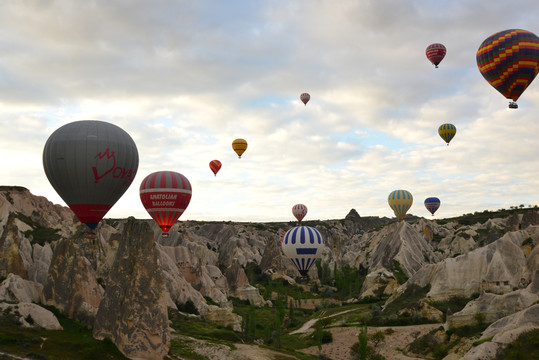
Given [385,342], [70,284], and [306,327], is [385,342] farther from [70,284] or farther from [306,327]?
[70,284]

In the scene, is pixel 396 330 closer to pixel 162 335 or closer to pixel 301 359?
pixel 301 359

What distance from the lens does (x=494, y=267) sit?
60938 millimetres

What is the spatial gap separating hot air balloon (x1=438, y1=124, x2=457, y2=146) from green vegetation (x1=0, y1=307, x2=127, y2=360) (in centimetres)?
7136

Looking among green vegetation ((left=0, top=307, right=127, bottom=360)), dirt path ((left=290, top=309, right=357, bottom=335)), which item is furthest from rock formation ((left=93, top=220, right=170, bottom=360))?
dirt path ((left=290, top=309, right=357, bottom=335))

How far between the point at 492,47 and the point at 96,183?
155 ft

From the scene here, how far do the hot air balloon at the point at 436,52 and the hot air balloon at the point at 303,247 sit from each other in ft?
121

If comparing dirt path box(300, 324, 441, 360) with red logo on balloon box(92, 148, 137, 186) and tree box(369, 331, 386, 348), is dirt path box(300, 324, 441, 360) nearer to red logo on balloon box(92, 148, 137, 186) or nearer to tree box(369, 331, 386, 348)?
tree box(369, 331, 386, 348)

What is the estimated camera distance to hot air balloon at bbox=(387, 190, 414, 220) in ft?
365

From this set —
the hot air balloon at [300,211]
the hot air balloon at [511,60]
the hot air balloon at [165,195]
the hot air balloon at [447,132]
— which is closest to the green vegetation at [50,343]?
the hot air balloon at [165,195]

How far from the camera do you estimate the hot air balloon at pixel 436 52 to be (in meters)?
79.4

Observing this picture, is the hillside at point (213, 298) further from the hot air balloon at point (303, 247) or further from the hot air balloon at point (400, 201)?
the hot air balloon at point (303, 247)

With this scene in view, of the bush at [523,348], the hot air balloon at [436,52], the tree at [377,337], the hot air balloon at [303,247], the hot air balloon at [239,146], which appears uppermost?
the hot air balloon at [436,52]

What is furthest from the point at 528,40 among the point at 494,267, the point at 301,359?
the point at 301,359

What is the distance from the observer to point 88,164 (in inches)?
1719
